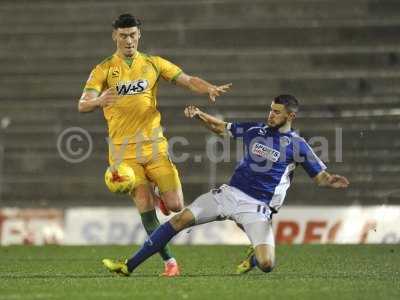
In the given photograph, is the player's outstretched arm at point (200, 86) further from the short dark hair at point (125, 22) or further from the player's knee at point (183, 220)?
the player's knee at point (183, 220)

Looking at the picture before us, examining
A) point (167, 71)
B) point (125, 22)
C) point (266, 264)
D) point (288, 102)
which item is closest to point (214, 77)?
point (167, 71)

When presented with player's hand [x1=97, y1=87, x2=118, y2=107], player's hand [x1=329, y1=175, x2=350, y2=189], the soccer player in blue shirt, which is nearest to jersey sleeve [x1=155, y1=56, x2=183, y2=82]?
the soccer player in blue shirt

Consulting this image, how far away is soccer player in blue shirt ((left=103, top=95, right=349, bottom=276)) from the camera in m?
9.37

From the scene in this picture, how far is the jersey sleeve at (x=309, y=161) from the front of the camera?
30.8 ft

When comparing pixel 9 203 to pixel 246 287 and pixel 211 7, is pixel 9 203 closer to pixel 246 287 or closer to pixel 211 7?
pixel 211 7

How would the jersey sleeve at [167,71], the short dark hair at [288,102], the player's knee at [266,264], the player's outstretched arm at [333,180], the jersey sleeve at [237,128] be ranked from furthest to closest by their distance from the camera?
the jersey sleeve at [167,71] → the jersey sleeve at [237,128] → the short dark hair at [288,102] → the player's knee at [266,264] → the player's outstretched arm at [333,180]

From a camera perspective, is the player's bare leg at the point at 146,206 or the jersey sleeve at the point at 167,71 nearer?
the player's bare leg at the point at 146,206

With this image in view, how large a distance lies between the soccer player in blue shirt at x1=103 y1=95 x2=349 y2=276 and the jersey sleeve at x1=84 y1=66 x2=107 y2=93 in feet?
3.28

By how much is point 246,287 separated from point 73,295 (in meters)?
1.35

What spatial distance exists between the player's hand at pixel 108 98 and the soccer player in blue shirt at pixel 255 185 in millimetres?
622

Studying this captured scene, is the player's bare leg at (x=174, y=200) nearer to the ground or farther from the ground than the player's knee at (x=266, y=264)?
farther from the ground

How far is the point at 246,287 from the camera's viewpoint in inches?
327

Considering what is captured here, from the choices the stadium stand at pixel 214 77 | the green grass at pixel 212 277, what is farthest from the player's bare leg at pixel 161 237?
the stadium stand at pixel 214 77

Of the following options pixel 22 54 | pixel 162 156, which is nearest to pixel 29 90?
pixel 22 54
